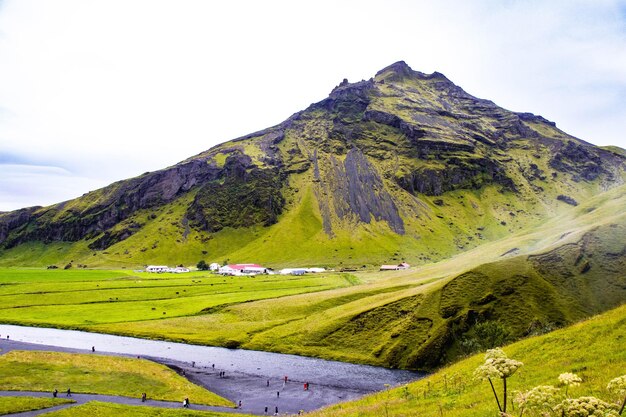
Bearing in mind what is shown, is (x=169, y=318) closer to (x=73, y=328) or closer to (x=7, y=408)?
(x=73, y=328)

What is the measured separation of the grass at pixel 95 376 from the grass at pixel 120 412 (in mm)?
9942

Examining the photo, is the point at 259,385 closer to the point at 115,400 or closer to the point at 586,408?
the point at 115,400

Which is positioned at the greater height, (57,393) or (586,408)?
(586,408)

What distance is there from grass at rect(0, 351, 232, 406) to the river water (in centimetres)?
1472

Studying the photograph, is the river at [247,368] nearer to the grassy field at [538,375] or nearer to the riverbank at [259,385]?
the riverbank at [259,385]

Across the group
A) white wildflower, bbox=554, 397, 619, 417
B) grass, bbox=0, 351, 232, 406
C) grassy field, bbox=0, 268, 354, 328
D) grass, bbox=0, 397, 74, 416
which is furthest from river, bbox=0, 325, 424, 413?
white wildflower, bbox=554, 397, 619, 417

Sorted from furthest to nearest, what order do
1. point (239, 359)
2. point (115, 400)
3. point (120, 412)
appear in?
point (239, 359) → point (115, 400) → point (120, 412)

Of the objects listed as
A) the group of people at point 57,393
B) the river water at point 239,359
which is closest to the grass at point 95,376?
the group of people at point 57,393

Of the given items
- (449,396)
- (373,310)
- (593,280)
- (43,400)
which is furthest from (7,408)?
(593,280)

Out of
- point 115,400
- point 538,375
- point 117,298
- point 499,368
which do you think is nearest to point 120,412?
point 115,400

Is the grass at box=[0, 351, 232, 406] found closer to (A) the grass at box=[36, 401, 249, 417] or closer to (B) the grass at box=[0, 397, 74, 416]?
(B) the grass at box=[0, 397, 74, 416]

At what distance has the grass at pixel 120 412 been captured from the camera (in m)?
57.9

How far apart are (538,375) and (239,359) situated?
82213 mm

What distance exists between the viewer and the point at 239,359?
104m
